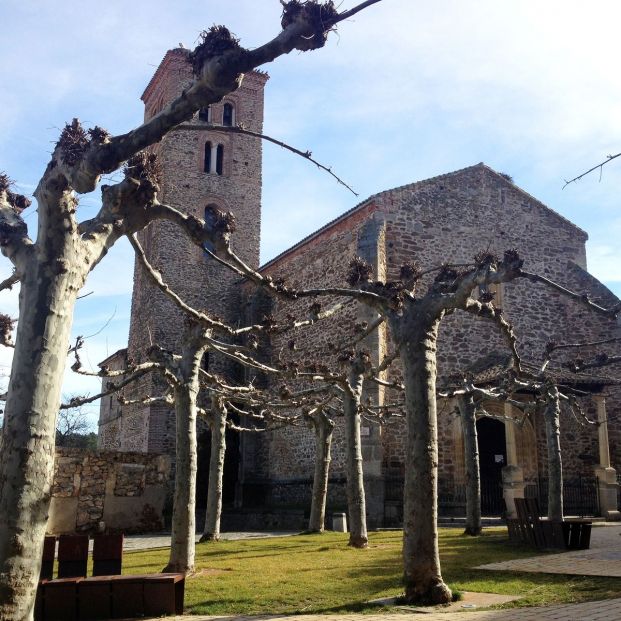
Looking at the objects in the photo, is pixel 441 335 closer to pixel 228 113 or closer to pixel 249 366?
pixel 249 366

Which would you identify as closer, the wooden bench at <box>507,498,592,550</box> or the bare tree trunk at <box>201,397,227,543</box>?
the wooden bench at <box>507,498,592,550</box>

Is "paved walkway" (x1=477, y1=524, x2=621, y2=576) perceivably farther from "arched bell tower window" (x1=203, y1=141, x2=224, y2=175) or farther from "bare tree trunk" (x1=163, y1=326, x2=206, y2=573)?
"arched bell tower window" (x1=203, y1=141, x2=224, y2=175)

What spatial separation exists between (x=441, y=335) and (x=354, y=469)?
9.04m

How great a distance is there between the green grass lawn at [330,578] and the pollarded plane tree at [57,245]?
2.93 meters

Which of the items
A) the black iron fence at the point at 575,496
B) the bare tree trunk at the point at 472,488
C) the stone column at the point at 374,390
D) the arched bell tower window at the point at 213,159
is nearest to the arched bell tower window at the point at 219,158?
the arched bell tower window at the point at 213,159

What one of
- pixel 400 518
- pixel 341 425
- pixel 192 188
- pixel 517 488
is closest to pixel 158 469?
pixel 341 425

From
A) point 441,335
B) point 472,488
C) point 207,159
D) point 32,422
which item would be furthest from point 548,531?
point 207,159

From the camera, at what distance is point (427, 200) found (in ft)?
72.0

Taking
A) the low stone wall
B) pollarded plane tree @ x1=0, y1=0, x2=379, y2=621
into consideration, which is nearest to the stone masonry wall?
the low stone wall

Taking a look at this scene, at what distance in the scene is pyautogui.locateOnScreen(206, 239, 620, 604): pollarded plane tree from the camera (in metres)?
6.89

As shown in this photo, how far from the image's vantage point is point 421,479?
23.4 ft

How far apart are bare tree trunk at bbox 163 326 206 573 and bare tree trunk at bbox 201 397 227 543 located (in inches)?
222

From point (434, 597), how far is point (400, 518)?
38.8ft

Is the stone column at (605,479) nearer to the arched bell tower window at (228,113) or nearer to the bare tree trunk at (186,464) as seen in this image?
the bare tree trunk at (186,464)
